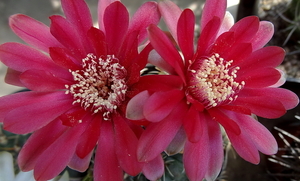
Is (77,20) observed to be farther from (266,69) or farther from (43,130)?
(266,69)

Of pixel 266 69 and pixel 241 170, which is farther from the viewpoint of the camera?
pixel 241 170

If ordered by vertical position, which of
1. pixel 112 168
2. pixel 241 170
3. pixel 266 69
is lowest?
pixel 241 170

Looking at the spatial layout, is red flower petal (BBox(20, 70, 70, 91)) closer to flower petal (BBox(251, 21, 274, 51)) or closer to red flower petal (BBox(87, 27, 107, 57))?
red flower petal (BBox(87, 27, 107, 57))

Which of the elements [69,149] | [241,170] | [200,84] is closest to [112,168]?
[69,149]

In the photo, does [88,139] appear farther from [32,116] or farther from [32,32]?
[32,32]

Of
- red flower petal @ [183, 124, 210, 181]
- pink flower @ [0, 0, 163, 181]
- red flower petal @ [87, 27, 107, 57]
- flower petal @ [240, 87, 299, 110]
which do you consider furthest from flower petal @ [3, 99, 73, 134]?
flower petal @ [240, 87, 299, 110]

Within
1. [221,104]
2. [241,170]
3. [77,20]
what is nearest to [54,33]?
[77,20]

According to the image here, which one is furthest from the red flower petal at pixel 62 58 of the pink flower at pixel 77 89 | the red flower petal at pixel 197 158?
the red flower petal at pixel 197 158

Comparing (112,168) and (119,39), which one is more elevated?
(119,39)
